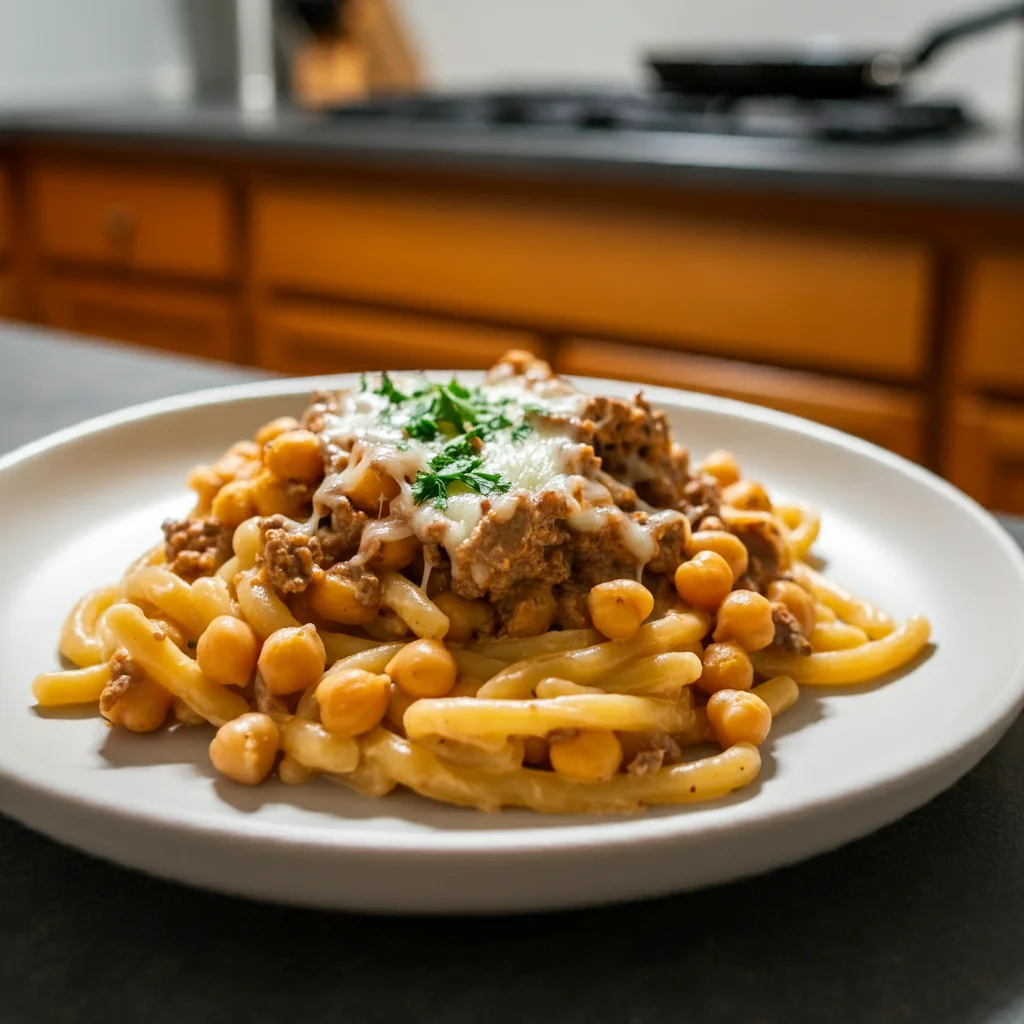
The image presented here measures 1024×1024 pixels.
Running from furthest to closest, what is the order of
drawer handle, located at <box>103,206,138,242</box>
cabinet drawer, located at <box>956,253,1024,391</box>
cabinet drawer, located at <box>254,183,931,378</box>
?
drawer handle, located at <box>103,206,138,242</box> < cabinet drawer, located at <box>254,183,931,378</box> < cabinet drawer, located at <box>956,253,1024,391</box>

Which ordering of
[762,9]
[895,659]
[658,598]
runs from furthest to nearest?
[762,9] < [658,598] < [895,659]

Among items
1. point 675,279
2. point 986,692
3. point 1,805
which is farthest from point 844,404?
point 1,805

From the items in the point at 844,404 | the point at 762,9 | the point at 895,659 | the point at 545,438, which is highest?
the point at 762,9

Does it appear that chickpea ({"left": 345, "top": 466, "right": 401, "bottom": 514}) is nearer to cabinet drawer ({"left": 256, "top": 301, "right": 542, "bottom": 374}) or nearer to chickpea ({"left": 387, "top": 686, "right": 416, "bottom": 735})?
chickpea ({"left": 387, "top": 686, "right": 416, "bottom": 735})

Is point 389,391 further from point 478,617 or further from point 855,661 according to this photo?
point 855,661

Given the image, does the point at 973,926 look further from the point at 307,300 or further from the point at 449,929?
the point at 307,300

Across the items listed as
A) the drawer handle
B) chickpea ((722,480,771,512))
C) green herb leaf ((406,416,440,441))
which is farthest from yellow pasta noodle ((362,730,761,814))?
the drawer handle
